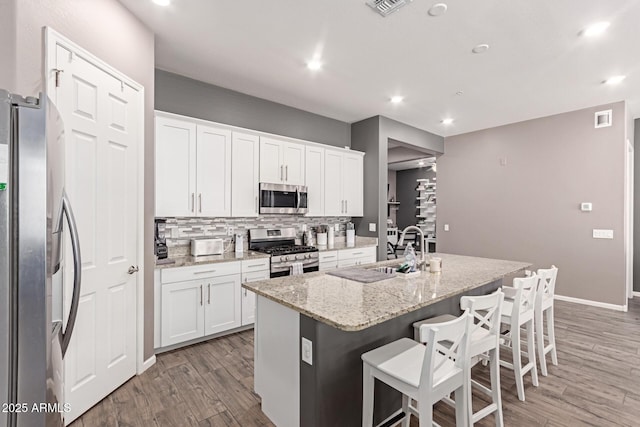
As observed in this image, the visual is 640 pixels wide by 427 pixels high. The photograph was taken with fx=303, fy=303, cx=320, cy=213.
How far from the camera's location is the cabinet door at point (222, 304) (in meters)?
3.19

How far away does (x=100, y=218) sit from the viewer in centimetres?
215

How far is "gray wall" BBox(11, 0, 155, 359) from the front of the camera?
5.43ft

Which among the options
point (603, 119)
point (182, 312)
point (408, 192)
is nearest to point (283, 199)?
point (182, 312)

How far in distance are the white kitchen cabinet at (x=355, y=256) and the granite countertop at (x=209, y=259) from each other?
130cm

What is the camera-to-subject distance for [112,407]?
2.13 m

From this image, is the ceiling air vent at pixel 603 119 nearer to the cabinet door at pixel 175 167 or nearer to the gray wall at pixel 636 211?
the gray wall at pixel 636 211

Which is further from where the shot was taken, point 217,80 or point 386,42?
point 217,80

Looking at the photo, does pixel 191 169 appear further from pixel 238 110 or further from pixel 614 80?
pixel 614 80

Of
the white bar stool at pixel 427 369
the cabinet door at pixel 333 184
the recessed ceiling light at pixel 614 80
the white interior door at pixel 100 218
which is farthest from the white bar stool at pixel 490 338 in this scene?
the recessed ceiling light at pixel 614 80

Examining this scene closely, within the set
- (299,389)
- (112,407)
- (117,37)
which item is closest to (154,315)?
(112,407)

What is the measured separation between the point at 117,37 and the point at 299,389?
2.81 m

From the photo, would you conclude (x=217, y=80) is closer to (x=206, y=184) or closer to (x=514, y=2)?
(x=206, y=184)

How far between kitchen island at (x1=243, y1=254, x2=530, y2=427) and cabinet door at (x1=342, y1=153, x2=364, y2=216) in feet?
9.31

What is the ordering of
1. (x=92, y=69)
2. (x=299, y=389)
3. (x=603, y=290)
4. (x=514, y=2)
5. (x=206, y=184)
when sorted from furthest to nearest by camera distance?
(x=603, y=290) → (x=206, y=184) → (x=514, y=2) → (x=92, y=69) → (x=299, y=389)
